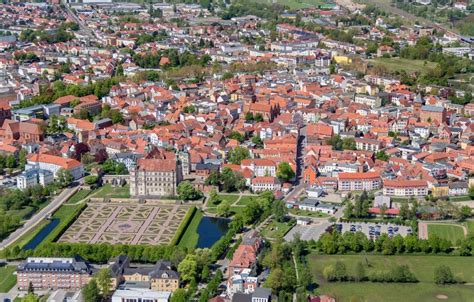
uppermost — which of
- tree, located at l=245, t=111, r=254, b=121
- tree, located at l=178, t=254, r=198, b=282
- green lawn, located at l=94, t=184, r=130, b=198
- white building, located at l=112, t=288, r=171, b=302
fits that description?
tree, located at l=178, t=254, r=198, b=282

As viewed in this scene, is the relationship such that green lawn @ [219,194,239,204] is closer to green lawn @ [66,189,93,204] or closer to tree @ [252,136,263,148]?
green lawn @ [66,189,93,204]

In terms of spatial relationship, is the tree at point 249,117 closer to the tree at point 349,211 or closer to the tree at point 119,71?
the tree at point 349,211

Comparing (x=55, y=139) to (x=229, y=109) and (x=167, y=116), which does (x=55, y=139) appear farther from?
(x=229, y=109)

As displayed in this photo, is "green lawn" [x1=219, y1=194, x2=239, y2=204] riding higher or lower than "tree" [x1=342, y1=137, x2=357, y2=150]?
lower

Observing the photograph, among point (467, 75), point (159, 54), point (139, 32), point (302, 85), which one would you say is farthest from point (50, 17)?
point (467, 75)

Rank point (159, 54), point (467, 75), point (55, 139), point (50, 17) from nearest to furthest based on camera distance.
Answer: point (55, 139) < point (467, 75) < point (159, 54) < point (50, 17)

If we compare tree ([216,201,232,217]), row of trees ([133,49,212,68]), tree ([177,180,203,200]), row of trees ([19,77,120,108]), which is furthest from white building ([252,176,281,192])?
row of trees ([133,49,212,68])
